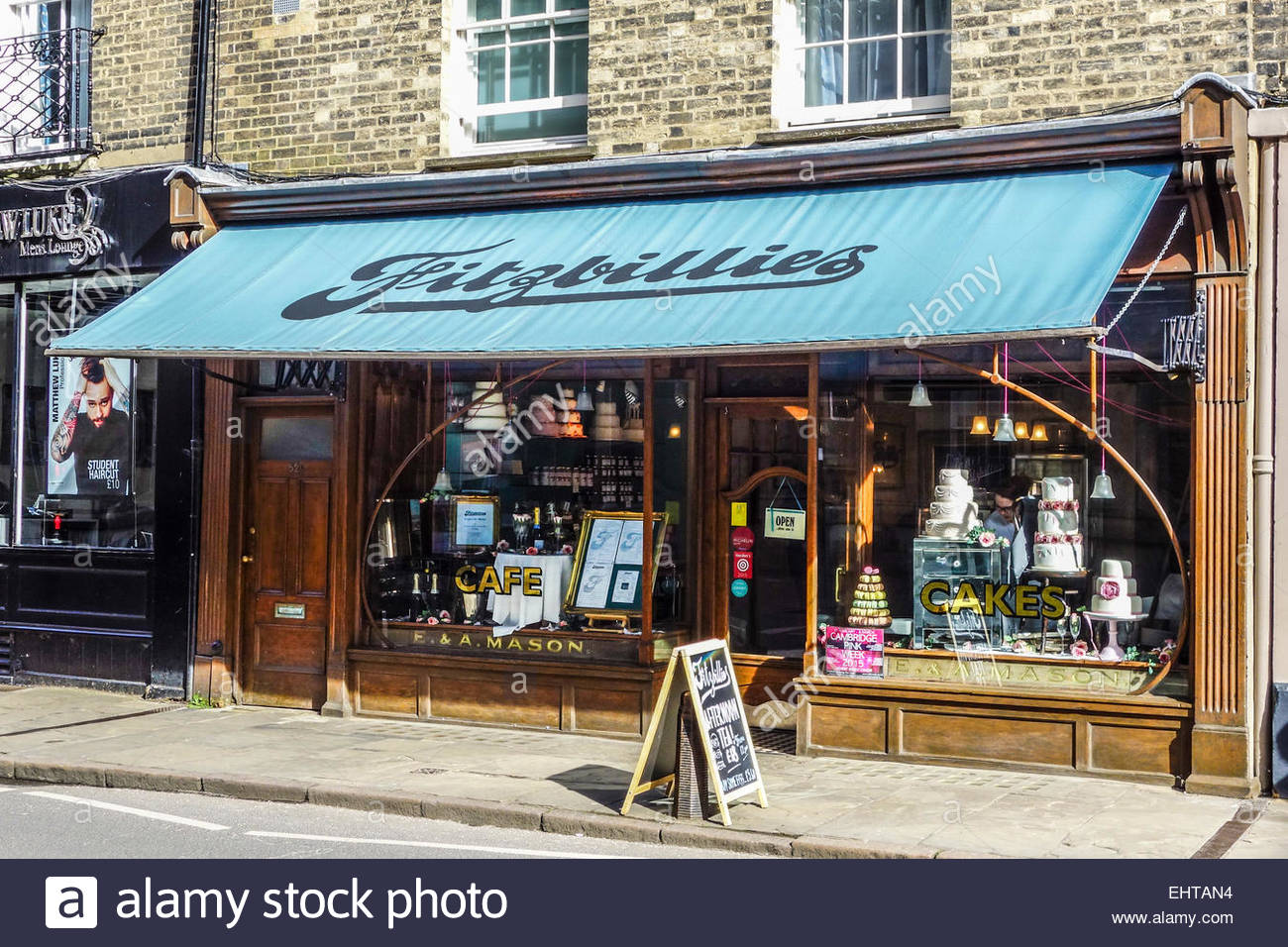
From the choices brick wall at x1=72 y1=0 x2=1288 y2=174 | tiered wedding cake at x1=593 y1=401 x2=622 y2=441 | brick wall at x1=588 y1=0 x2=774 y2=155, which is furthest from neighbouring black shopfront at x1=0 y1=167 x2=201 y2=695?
brick wall at x1=588 y1=0 x2=774 y2=155

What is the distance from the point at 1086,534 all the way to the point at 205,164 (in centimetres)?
802

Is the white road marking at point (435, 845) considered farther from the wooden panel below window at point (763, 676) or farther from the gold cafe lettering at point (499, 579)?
the gold cafe lettering at point (499, 579)

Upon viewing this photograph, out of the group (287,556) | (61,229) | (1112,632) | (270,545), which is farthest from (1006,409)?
(61,229)

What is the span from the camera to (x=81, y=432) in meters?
13.4

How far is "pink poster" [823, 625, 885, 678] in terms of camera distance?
10.4 meters

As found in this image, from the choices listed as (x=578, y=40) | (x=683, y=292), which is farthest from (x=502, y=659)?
(x=578, y=40)

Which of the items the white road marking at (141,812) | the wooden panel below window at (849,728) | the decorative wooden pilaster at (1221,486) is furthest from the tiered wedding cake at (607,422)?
the white road marking at (141,812)

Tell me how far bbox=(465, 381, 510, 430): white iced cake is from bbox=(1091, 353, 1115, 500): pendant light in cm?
451

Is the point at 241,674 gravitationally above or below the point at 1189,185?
below

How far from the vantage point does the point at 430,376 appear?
12.0 meters

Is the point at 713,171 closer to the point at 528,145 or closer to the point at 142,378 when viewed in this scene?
the point at 528,145

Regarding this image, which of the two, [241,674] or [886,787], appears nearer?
[886,787]

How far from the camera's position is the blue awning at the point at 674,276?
29.4ft

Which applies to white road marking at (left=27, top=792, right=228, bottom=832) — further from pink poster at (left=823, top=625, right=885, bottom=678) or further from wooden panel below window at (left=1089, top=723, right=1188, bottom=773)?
wooden panel below window at (left=1089, top=723, right=1188, bottom=773)
